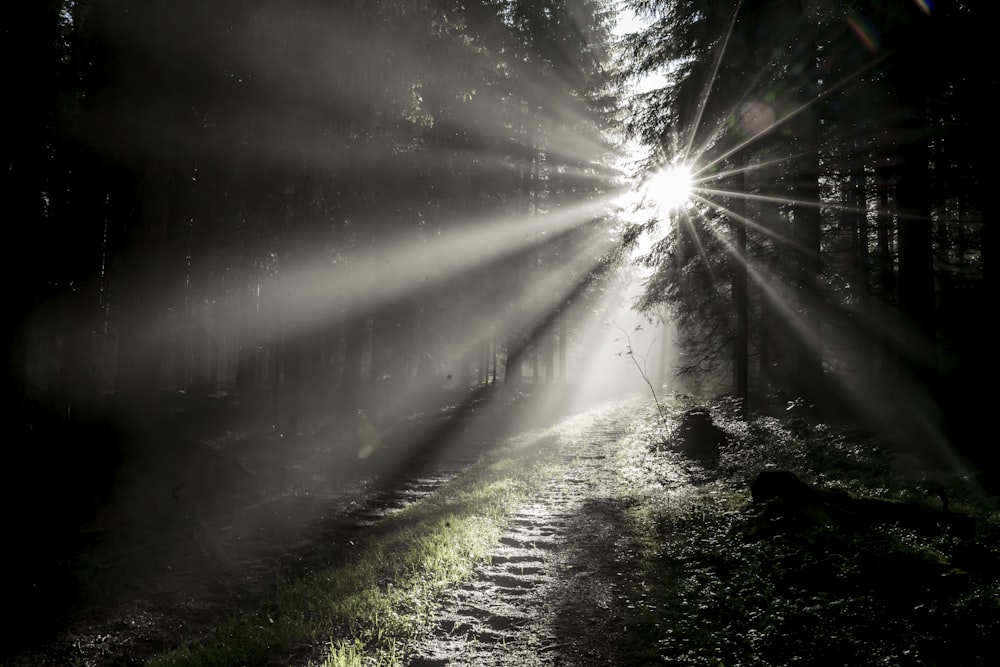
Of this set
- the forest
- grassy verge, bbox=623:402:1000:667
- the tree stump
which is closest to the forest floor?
grassy verge, bbox=623:402:1000:667

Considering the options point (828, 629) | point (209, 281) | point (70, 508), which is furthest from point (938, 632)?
point (209, 281)

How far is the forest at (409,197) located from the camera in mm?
8984

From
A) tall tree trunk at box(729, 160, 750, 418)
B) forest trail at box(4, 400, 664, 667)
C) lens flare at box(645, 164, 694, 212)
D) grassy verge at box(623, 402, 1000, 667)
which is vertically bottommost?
forest trail at box(4, 400, 664, 667)

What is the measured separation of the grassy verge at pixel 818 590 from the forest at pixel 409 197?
134 inches

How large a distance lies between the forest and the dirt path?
573cm

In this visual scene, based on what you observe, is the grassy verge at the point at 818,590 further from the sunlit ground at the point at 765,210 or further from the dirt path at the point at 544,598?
the sunlit ground at the point at 765,210

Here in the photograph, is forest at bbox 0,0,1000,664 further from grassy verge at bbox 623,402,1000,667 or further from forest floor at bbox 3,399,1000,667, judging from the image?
grassy verge at bbox 623,402,1000,667

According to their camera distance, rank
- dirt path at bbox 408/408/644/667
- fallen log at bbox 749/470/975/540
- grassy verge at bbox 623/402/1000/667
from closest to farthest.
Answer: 1. grassy verge at bbox 623/402/1000/667
2. dirt path at bbox 408/408/644/667
3. fallen log at bbox 749/470/975/540

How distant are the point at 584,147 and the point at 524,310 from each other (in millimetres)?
8872

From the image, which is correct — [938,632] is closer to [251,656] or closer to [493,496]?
[251,656]

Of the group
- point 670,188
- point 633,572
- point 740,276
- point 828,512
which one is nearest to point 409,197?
point 670,188

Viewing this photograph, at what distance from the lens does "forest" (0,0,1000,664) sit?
898 centimetres

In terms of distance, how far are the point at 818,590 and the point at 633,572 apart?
79.6 inches

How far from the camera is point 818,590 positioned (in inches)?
188
